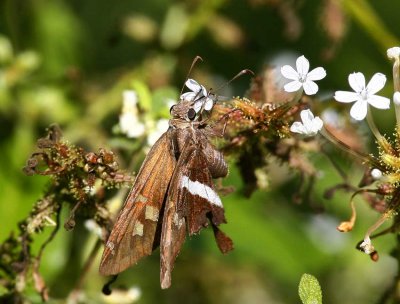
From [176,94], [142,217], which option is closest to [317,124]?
[142,217]

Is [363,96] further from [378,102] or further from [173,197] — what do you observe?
[173,197]

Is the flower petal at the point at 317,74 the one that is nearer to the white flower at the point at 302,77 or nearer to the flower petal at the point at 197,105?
the white flower at the point at 302,77

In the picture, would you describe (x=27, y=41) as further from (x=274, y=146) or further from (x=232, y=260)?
(x=274, y=146)

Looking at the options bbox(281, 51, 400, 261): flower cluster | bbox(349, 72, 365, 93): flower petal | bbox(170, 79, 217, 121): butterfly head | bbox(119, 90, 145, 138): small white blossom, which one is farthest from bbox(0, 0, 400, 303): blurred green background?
bbox(349, 72, 365, 93): flower petal

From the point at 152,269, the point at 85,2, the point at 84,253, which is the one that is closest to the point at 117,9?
the point at 85,2

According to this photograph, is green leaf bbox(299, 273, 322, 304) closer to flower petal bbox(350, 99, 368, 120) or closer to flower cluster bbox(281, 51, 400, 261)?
flower cluster bbox(281, 51, 400, 261)

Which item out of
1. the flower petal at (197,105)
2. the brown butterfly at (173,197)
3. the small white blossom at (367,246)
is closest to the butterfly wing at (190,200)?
the brown butterfly at (173,197)

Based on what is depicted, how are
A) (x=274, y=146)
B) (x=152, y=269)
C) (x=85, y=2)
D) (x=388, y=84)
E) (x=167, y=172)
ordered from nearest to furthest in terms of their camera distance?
(x=167, y=172)
(x=274, y=146)
(x=388, y=84)
(x=152, y=269)
(x=85, y=2)
